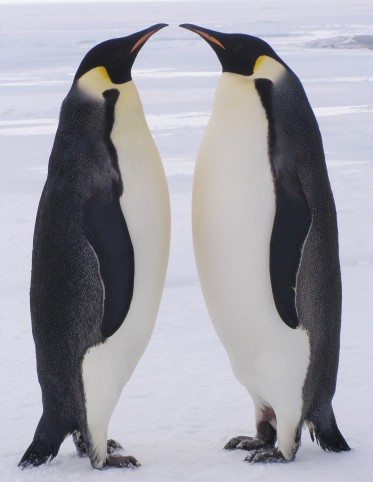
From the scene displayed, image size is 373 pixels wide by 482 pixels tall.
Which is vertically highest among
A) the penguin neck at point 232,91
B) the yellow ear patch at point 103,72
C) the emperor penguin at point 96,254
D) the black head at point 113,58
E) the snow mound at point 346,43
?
the black head at point 113,58

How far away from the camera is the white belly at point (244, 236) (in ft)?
8.10

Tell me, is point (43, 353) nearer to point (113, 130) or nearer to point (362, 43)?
point (113, 130)

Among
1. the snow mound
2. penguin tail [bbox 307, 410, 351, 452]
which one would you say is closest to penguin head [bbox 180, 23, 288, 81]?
penguin tail [bbox 307, 410, 351, 452]

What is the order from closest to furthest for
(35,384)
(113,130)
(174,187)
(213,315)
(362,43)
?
1. (113,130)
2. (213,315)
3. (35,384)
4. (174,187)
5. (362,43)

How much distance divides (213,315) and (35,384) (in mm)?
1048

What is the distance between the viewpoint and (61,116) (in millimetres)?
2480

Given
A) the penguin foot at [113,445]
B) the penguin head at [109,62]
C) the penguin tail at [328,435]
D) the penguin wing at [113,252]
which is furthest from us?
the penguin foot at [113,445]

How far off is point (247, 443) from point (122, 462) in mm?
424

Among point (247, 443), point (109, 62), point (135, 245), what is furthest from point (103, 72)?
point (247, 443)

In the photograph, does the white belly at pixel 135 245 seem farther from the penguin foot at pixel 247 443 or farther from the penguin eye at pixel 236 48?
the penguin foot at pixel 247 443

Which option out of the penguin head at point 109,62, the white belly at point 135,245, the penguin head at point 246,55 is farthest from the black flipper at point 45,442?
the penguin head at point 246,55

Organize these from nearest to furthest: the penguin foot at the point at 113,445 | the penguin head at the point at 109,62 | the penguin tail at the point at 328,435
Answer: the penguin head at the point at 109,62 < the penguin tail at the point at 328,435 < the penguin foot at the point at 113,445

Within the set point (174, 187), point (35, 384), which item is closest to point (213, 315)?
point (35, 384)

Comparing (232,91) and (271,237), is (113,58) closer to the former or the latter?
(232,91)
